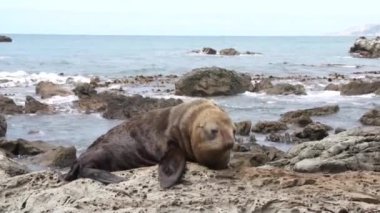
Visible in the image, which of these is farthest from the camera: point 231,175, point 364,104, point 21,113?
point 364,104

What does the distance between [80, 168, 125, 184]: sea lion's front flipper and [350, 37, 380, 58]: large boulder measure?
6184 centimetres

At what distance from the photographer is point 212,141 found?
18.7 ft

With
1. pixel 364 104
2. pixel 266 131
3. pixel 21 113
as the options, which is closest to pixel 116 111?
pixel 21 113

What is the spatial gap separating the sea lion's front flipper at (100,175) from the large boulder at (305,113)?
44.0 feet

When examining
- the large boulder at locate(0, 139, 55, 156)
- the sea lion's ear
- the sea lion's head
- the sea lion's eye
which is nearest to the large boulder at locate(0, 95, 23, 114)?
the large boulder at locate(0, 139, 55, 156)

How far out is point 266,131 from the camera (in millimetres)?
17375

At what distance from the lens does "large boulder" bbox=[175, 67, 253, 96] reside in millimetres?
26422

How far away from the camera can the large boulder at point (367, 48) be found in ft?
215

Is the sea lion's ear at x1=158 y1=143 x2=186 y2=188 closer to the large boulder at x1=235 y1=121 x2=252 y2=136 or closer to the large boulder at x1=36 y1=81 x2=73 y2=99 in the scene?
the large boulder at x1=235 y1=121 x2=252 y2=136

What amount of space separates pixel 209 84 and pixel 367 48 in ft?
151

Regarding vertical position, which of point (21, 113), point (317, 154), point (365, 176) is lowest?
point (21, 113)

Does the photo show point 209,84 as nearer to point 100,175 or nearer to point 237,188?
point 100,175

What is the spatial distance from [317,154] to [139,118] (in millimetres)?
3022

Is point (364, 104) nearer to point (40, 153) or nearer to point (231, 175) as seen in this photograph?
point (40, 153)
